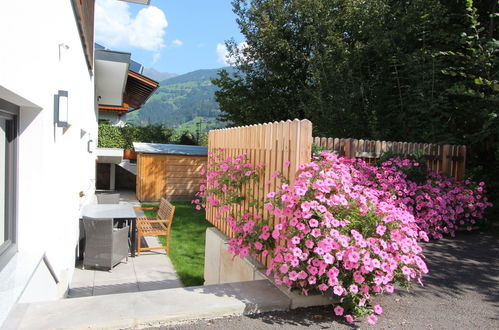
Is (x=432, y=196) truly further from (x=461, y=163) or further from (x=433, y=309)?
(x=433, y=309)

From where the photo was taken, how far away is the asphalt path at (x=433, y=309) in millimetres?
2662

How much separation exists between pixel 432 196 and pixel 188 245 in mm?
5225

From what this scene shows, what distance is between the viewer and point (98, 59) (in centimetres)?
862

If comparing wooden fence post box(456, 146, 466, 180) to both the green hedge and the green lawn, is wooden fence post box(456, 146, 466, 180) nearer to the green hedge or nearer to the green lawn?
the green lawn

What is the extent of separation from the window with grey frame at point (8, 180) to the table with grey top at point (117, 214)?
392 cm

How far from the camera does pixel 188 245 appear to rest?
8664mm

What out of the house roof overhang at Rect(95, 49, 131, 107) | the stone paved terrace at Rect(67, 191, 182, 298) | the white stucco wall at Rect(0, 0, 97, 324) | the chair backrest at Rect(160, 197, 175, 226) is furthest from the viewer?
the house roof overhang at Rect(95, 49, 131, 107)

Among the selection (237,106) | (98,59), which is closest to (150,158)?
(237,106)

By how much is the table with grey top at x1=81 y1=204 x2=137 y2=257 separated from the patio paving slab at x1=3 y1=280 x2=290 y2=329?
4127mm

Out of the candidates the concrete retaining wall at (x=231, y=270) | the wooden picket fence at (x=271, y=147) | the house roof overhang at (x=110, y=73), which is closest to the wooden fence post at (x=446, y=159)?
the wooden picket fence at (x=271, y=147)

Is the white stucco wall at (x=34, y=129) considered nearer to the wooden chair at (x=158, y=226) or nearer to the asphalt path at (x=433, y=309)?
the asphalt path at (x=433, y=309)

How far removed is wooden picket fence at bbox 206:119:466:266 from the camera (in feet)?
10.8

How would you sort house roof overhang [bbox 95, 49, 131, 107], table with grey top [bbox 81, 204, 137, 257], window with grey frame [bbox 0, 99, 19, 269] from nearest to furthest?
window with grey frame [bbox 0, 99, 19, 269] < table with grey top [bbox 81, 204, 137, 257] < house roof overhang [bbox 95, 49, 131, 107]

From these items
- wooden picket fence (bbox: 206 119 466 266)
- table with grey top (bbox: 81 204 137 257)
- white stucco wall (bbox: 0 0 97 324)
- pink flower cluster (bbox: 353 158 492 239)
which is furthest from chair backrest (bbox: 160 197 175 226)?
pink flower cluster (bbox: 353 158 492 239)
